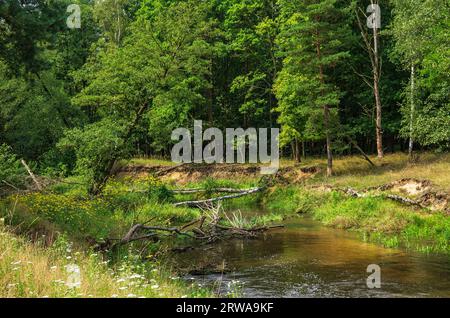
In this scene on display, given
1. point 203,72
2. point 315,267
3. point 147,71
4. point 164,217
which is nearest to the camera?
point 315,267

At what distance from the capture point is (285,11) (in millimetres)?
35781

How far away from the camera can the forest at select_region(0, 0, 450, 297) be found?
12.4 metres

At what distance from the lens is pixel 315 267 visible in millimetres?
12984

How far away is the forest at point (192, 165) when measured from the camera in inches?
487

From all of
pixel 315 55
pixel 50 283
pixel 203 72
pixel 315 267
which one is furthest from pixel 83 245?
pixel 315 55

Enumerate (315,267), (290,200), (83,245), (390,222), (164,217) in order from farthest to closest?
1. (290,200)
2. (164,217)
3. (390,222)
4. (315,267)
5. (83,245)

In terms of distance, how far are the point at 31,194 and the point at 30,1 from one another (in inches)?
253

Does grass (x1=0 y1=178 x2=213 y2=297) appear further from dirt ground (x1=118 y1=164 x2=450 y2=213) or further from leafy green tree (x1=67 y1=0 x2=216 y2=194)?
dirt ground (x1=118 y1=164 x2=450 y2=213)

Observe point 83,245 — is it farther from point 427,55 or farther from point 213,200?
point 427,55

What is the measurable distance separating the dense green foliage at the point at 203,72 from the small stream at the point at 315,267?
8644 mm

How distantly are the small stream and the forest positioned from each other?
20cm

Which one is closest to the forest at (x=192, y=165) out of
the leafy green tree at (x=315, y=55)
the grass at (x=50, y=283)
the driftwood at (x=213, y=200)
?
the grass at (x=50, y=283)

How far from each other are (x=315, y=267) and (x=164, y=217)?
9033mm
